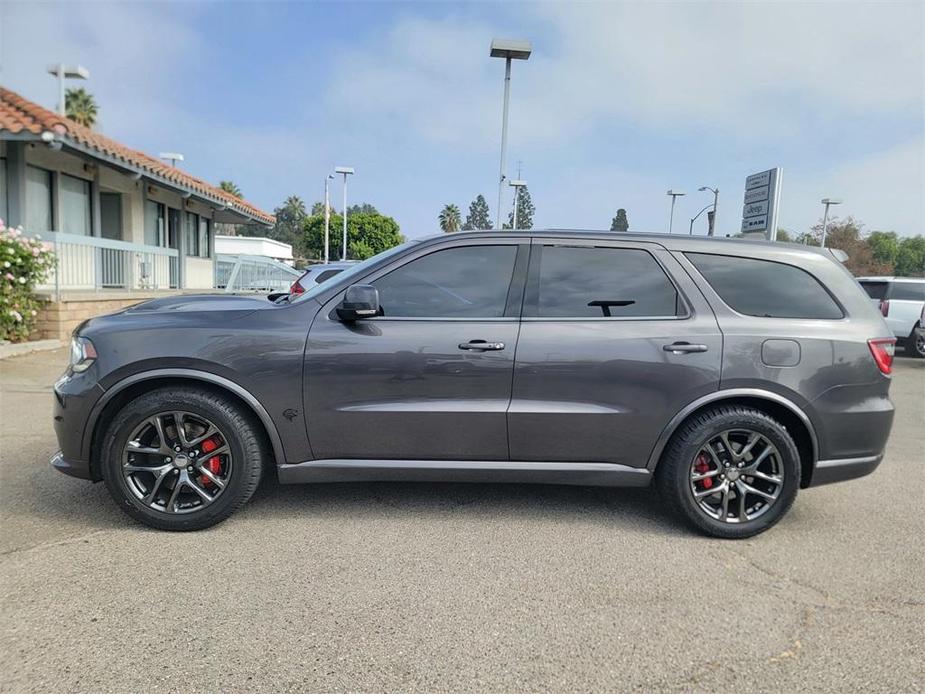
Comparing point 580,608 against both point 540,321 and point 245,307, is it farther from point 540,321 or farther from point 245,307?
point 245,307

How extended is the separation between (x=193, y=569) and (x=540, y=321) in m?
2.18

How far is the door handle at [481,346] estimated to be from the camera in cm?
337

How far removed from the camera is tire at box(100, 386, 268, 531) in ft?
10.9

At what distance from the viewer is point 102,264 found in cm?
1228

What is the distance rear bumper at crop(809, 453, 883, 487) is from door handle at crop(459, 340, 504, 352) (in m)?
1.95

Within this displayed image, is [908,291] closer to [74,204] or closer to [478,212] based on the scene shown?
[74,204]

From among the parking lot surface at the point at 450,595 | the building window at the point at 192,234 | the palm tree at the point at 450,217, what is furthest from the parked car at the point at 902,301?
the palm tree at the point at 450,217

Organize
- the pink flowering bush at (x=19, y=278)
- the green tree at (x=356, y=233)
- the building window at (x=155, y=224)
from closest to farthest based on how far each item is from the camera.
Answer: the pink flowering bush at (x=19, y=278) → the building window at (x=155, y=224) → the green tree at (x=356, y=233)

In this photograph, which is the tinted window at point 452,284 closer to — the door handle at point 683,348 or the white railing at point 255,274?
the door handle at point 683,348

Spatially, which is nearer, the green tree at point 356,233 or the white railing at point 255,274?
the white railing at point 255,274

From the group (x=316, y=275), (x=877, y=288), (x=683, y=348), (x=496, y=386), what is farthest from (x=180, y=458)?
(x=877, y=288)

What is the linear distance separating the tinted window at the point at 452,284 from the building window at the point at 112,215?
13071 mm

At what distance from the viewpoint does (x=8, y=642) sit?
238 centimetres

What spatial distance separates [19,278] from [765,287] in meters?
9.19
